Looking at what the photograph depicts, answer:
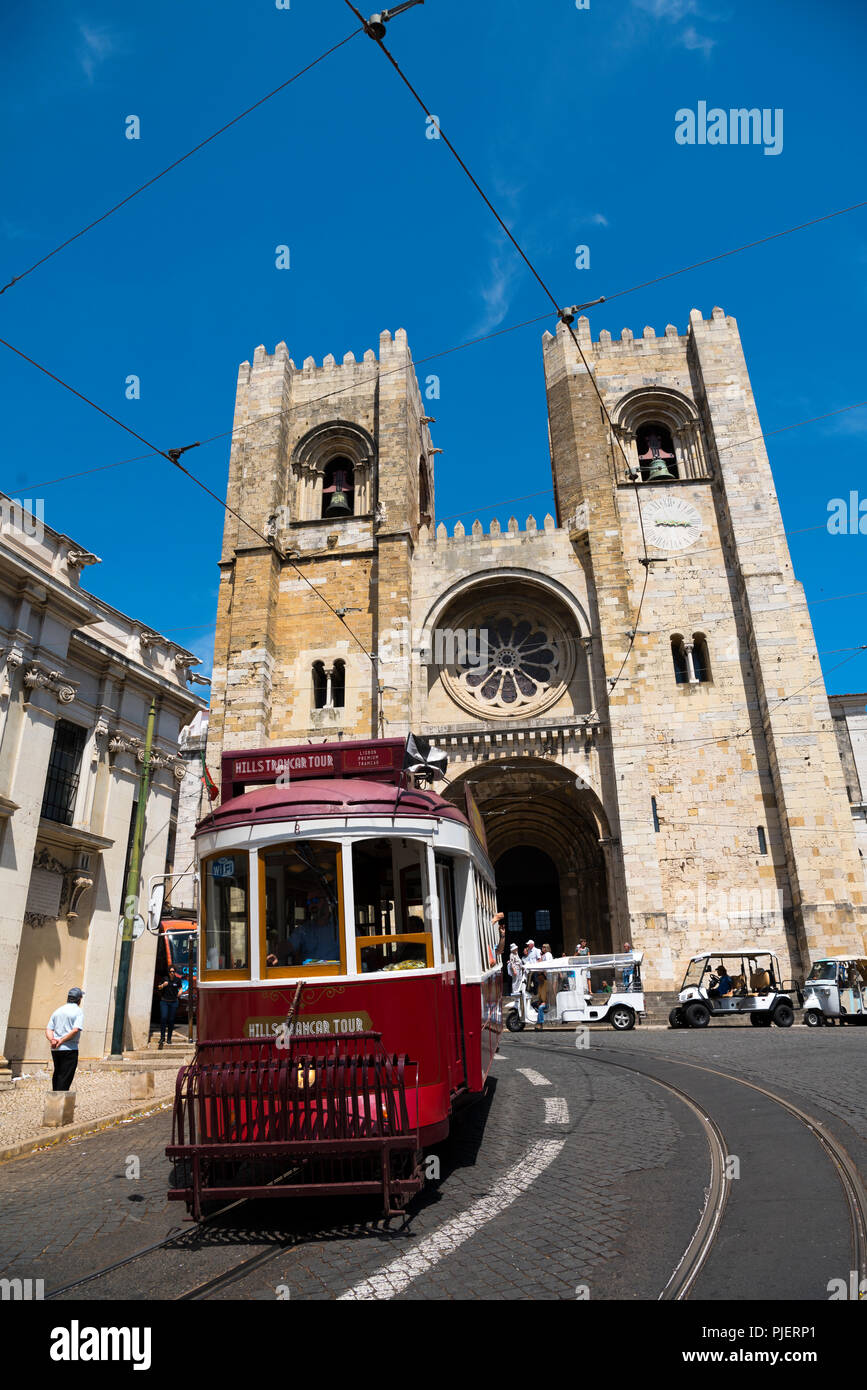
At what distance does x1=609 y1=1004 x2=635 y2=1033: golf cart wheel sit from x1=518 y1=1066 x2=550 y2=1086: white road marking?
22.8 feet

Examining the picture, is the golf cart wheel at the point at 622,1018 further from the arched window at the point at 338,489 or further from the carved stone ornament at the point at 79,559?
the arched window at the point at 338,489

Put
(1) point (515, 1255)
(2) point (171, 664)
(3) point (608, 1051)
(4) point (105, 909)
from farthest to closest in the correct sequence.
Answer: (2) point (171, 664), (4) point (105, 909), (3) point (608, 1051), (1) point (515, 1255)

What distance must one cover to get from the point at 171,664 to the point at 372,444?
1199 centimetres

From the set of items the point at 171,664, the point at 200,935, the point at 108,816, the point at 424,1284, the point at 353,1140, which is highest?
the point at 171,664

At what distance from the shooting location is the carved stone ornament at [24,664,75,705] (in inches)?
470

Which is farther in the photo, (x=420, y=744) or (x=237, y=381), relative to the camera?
(x=237, y=381)

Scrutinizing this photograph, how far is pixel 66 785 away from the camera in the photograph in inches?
525

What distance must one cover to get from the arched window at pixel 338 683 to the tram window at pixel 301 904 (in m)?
17.9

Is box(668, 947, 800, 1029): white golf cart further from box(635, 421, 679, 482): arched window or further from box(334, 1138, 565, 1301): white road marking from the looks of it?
box(635, 421, 679, 482): arched window

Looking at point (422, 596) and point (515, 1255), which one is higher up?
point (422, 596)

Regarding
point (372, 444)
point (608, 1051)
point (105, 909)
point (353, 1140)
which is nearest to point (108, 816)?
point (105, 909)

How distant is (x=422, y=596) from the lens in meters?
23.1

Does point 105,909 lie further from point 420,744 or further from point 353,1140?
point 353,1140

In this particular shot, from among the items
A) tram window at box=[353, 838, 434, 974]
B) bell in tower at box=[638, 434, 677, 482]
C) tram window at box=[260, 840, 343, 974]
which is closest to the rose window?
bell in tower at box=[638, 434, 677, 482]
